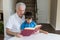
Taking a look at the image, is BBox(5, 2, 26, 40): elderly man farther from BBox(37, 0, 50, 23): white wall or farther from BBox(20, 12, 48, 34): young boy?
Result: BBox(37, 0, 50, 23): white wall

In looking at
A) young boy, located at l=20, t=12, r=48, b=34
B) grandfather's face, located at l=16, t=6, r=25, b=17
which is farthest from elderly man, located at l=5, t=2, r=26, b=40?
young boy, located at l=20, t=12, r=48, b=34

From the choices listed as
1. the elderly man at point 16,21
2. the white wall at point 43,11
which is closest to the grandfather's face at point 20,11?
the elderly man at point 16,21

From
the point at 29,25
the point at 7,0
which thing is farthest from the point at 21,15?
the point at 7,0

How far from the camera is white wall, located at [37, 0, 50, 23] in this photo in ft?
18.1

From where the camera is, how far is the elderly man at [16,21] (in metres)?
1.78

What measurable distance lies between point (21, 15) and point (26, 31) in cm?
→ 28

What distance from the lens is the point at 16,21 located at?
185 centimetres

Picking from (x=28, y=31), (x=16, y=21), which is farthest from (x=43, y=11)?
(x=28, y=31)

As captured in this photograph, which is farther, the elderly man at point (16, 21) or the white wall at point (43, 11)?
the white wall at point (43, 11)

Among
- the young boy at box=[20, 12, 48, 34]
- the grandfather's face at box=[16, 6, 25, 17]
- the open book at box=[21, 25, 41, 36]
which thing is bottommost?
the open book at box=[21, 25, 41, 36]

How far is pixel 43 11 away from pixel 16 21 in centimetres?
386

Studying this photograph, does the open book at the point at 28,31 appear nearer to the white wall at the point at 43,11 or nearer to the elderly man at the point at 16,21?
the elderly man at the point at 16,21

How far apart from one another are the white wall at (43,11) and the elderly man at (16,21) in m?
3.71

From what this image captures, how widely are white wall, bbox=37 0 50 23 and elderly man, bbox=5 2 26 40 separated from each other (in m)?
3.71
